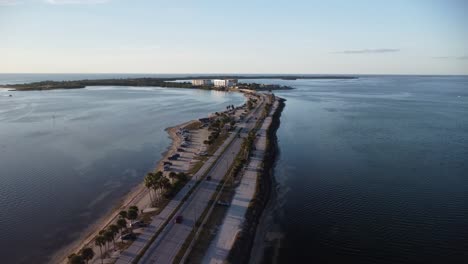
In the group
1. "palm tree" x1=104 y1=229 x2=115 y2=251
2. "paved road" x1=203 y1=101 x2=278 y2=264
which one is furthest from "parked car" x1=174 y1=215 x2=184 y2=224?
"palm tree" x1=104 y1=229 x2=115 y2=251

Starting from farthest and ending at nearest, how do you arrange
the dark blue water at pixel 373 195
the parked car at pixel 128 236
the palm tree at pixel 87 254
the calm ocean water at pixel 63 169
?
the calm ocean water at pixel 63 169
the dark blue water at pixel 373 195
the parked car at pixel 128 236
the palm tree at pixel 87 254

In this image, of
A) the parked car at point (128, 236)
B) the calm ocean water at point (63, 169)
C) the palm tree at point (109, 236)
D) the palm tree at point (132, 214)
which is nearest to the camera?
the palm tree at point (109, 236)

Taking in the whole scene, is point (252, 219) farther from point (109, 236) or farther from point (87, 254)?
point (87, 254)

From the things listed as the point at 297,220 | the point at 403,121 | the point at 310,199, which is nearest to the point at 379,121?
the point at 403,121

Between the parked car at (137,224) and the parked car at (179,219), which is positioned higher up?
the parked car at (179,219)

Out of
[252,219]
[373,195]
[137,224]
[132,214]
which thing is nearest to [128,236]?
[137,224]

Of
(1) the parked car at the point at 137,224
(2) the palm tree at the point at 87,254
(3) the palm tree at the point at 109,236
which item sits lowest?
(1) the parked car at the point at 137,224

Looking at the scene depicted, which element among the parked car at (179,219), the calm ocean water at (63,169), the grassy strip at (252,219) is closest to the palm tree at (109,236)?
the parked car at (179,219)

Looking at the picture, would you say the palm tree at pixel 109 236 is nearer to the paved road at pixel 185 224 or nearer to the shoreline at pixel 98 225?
the paved road at pixel 185 224
